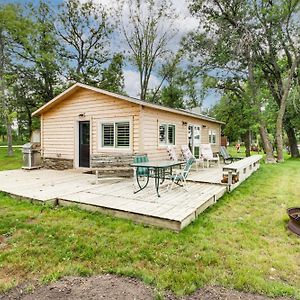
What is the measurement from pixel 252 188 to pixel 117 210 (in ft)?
14.6

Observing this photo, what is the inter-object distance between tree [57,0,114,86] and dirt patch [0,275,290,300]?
1960 centimetres

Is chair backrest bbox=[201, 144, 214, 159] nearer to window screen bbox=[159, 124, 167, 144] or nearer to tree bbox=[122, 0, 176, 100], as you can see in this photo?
window screen bbox=[159, 124, 167, 144]

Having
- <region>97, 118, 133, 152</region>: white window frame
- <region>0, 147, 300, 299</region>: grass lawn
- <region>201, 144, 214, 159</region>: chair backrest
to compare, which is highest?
<region>97, 118, 133, 152</region>: white window frame

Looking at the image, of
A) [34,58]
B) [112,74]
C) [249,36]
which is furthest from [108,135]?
[112,74]

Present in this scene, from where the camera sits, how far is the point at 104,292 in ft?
7.67

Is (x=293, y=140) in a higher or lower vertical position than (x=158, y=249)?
higher

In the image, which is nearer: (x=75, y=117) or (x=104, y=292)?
(x=104, y=292)

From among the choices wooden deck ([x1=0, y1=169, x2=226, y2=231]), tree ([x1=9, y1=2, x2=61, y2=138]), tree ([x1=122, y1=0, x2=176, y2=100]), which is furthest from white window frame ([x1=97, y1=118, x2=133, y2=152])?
tree ([x1=122, y1=0, x2=176, y2=100])

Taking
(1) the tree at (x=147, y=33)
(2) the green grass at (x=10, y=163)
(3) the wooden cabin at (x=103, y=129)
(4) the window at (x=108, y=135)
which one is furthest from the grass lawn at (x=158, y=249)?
(1) the tree at (x=147, y=33)

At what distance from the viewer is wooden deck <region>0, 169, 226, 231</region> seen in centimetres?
416

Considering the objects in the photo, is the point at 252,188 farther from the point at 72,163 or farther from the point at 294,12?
the point at 294,12

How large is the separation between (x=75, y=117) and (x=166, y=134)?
12.5 feet

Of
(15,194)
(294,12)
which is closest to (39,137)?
(15,194)

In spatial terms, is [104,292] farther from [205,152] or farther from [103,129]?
[205,152]
